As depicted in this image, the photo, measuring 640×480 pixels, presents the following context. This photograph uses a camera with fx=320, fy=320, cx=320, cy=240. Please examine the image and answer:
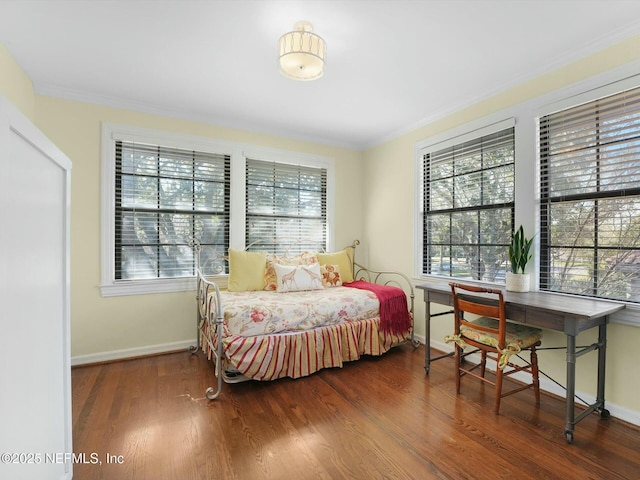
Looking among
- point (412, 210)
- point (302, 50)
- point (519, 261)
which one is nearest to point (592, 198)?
point (519, 261)

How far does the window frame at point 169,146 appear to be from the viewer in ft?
9.68

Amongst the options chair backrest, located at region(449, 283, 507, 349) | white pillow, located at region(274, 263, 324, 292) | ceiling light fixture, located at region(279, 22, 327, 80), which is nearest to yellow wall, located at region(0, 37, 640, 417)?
chair backrest, located at region(449, 283, 507, 349)

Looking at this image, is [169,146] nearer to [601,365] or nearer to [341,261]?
[341,261]

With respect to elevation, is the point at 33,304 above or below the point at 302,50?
below

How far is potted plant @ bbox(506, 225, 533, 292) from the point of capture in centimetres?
243

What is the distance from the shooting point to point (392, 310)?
10.3 ft

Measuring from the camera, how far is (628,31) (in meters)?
1.96

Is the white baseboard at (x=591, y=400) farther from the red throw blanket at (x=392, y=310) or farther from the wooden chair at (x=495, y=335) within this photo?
the red throw blanket at (x=392, y=310)

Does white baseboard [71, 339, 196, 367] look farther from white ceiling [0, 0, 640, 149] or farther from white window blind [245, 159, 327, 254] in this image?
white ceiling [0, 0, 640, 149]

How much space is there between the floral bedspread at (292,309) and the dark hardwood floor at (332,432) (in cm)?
45

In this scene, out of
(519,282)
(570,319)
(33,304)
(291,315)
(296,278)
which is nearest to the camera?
(33,304)

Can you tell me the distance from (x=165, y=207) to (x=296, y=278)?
58.8 inches

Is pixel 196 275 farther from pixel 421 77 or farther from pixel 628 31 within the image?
pixel 628 31

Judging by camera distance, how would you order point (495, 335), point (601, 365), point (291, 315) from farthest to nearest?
1. point (291, 315)
2. point (495, 335)
3. point (601, 365)
